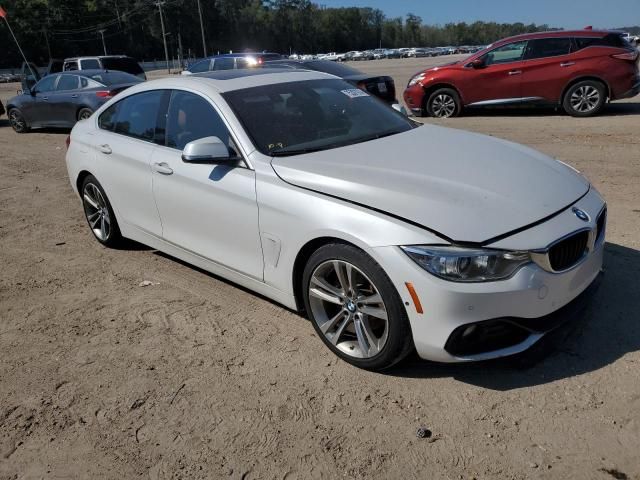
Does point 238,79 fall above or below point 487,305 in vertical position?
above

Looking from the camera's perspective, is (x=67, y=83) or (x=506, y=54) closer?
(x=506, y=54)

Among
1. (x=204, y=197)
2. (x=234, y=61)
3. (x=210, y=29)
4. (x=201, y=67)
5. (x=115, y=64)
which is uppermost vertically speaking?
(x=210, y=29)

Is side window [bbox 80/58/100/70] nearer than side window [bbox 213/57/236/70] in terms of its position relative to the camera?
No

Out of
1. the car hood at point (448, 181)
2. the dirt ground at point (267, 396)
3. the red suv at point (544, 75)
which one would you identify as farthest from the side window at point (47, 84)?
the car hood at point (448, 181)

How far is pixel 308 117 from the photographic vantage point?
4113 millimetres

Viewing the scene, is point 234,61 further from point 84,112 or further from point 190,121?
point 190,121

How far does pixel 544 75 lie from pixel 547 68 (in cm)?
14

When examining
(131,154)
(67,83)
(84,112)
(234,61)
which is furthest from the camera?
(234,61)

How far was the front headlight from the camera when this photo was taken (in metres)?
2.83

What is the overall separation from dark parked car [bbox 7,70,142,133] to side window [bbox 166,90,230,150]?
8.90m

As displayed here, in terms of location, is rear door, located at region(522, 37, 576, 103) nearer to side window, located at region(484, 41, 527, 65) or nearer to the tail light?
side window, located at region(484, 41, 527, 65)

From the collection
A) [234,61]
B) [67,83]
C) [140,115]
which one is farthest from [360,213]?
[234,61]

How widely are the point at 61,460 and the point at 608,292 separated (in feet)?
11.5

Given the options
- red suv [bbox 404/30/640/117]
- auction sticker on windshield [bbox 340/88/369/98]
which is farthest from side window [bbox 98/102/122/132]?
red suv [bbox 404/30/640/117]
